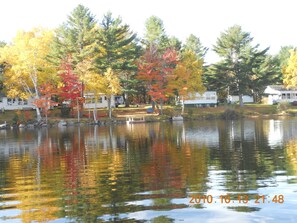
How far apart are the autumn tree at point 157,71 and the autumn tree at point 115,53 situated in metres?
1.69

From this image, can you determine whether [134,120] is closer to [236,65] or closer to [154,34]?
[154,34]

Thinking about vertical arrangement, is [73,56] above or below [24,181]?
above

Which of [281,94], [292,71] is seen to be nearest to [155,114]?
[292,71]

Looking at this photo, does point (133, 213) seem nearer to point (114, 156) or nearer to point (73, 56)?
point (114, 156)

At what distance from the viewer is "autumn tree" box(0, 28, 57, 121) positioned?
58938 millimetres

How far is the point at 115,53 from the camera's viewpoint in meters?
66.2

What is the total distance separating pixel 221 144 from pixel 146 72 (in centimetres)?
3887

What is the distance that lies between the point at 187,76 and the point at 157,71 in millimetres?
5388

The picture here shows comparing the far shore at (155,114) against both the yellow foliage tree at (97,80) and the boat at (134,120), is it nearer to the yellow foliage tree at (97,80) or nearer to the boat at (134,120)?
the boat at (134,120)

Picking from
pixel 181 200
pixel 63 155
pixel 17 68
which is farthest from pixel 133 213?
pixel 17 68

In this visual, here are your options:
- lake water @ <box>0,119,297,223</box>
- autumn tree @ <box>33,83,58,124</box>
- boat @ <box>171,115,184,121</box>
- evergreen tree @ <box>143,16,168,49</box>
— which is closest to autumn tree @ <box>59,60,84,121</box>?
autumn tree @ <box>33,83,58,124</box>

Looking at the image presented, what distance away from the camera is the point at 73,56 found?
2454 inches

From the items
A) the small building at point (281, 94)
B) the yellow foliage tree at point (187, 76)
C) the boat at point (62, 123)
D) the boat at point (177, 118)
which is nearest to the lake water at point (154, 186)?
the boat at point (62, 123)

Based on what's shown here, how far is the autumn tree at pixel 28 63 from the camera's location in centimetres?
5894
